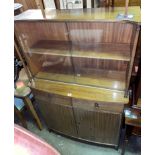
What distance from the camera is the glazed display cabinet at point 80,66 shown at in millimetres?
1327

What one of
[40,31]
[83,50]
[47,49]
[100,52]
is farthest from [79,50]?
[40,31]

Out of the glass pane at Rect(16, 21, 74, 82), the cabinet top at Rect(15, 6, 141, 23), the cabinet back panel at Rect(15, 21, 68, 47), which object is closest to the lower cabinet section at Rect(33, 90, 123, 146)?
the glass pane at Rect(16, 21, 74, 82)

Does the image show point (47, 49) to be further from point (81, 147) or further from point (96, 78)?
point (81, 147)

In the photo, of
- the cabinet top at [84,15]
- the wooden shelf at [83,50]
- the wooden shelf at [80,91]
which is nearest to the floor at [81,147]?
the wooden shelf at [80,91]

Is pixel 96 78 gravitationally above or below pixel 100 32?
below

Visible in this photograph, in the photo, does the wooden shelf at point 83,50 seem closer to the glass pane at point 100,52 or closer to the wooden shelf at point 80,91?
the glass pane at point 100,52

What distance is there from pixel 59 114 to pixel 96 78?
1.91 ft

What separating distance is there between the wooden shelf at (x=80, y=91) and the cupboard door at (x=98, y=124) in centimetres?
11

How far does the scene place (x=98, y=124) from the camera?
1.66 metres

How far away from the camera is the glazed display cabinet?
133 cm

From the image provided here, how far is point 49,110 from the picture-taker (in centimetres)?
181

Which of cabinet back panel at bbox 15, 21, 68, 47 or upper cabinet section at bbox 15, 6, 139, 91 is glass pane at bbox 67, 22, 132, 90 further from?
cabinet back panel at bbox 15, 21, 68, 47
